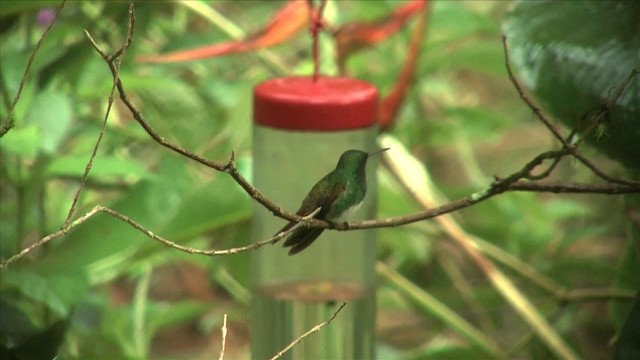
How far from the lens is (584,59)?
66 cm

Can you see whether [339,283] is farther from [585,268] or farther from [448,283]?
[448,283]

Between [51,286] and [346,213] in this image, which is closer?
[346,213]

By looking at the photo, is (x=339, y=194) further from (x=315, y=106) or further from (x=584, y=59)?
(x=584, y=59)

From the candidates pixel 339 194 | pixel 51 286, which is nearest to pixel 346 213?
pixel 339 194

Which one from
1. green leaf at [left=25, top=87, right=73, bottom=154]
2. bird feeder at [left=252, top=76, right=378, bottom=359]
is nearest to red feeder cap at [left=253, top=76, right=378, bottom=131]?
bird feeder at [left=252, top=76, right=378, bottom=359]

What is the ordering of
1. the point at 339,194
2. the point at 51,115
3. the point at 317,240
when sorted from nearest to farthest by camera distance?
the point at 339,194 < the point at 317,240 < the point at 51,115

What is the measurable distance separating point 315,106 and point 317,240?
0.12 metres

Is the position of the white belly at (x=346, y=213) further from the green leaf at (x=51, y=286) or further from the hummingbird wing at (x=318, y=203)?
the green leaf at (x=51, y=286)

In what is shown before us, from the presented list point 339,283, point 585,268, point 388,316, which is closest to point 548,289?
point 585,268

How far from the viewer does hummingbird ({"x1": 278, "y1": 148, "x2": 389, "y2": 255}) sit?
1.86 ft

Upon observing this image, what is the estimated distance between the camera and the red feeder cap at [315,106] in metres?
0.64

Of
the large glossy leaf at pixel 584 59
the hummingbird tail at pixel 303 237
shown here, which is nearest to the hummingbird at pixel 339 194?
the hummingbird tail at pixel 303 237

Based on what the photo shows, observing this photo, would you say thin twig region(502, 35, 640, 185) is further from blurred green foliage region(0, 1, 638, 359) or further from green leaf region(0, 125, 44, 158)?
green leaf region(0, 125, 44, 158)

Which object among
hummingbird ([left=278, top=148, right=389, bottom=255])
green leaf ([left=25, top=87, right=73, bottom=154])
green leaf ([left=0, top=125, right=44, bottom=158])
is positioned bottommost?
hummingbird ([left=278, top=148, right=389, bottom=255])
